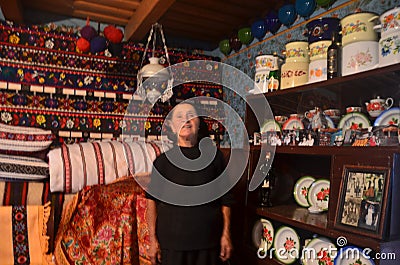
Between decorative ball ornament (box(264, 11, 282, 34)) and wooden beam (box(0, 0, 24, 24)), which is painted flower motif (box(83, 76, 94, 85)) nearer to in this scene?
wooden beam (box(0, 0, 24, 24))

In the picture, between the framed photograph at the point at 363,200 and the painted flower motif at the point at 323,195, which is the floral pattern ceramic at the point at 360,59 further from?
the painted flower motif at the point at 323,195

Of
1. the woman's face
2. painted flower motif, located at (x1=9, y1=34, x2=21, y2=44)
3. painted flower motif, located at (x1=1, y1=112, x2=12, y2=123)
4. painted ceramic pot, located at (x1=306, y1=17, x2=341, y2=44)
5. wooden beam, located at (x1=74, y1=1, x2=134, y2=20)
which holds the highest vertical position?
wooden beam, located at (x1=74, y1=1, x2=134, y2=20)

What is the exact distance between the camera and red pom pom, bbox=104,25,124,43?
2444 mm

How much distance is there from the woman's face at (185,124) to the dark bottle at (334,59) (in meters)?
0.62

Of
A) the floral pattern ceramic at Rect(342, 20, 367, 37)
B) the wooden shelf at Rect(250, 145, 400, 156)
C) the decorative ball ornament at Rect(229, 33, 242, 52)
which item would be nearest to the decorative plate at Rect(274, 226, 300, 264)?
the wooden shelf at Rect(250, 145, 400, 156)

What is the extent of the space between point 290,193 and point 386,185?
76 centimetres

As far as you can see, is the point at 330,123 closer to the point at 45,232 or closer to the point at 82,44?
the point at 45,232

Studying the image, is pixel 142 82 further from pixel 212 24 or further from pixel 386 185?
pixel 386 185

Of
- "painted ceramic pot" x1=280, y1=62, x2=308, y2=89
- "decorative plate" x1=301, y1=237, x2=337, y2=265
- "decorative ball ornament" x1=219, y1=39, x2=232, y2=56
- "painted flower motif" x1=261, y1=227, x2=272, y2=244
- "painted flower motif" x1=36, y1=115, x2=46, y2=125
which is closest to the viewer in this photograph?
"decorative plate" x1=301, y1=237, x2=337, y2=265

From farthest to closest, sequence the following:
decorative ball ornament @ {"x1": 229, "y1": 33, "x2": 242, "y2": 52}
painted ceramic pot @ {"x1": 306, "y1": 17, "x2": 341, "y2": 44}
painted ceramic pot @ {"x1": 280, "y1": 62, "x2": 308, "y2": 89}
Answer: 1. decorative ball ornament @ {"x1": 229, "y1": 33, "x2": 242, "y2": 52}
2. painted ceramic pot @ {"x1": 280, "y1": 62, "x2": 308, "y2": 89}
3. painted ceramic pot @ {"x1": 306, "y1": 17, "x2": 341, "y2": 44}

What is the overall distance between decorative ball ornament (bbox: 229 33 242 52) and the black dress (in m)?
1.36

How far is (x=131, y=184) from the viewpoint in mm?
2045

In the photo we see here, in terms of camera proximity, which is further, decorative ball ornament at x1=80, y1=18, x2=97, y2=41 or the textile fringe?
decorative ball ornament at x1=80, y1=18, x2=97, y2=41

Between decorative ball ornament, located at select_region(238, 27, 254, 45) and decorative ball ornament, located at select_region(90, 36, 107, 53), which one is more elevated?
decorative ball ornament, located at select_region(238, 27, 254, 45)
